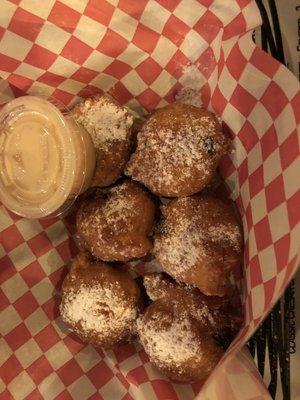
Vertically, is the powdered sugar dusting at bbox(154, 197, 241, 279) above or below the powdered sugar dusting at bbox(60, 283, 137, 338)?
above

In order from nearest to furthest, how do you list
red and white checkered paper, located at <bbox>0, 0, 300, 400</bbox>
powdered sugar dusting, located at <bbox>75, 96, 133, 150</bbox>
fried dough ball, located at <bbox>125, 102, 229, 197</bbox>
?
red and white checkered paper, located at <bbox>0, 0, 300, 400</bbox> → fried dough ball, located at <bbox>125, 102, 229, 197</bbox> → powdered sugar dusting, located at <bbox>75, 96, 133, 150</bbox>

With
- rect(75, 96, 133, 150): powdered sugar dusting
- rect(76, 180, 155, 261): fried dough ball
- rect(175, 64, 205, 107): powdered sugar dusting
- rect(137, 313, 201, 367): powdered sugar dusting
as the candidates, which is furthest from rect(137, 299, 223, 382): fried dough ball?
rect(175, 64, 205, 107): powdered sugar dusting

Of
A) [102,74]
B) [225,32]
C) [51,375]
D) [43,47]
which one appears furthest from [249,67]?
[51,375]

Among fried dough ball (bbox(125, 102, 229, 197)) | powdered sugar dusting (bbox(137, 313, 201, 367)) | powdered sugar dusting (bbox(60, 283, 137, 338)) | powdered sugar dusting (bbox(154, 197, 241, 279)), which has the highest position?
fried dough ball (bbox(125, 102, 229, 197))

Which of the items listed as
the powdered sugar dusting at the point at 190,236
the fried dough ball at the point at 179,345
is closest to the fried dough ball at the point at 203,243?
the powdered sugar dusting at the point at 190,236

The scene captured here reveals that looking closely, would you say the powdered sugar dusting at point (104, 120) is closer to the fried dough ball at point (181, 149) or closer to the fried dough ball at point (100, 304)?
the fried dough ball at point (181, 149)

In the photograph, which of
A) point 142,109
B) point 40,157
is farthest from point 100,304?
point 142,109

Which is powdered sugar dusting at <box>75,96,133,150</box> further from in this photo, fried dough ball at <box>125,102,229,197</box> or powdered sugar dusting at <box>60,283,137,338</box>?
powdered sugar dusting at <box>60,283,137,338</box>
